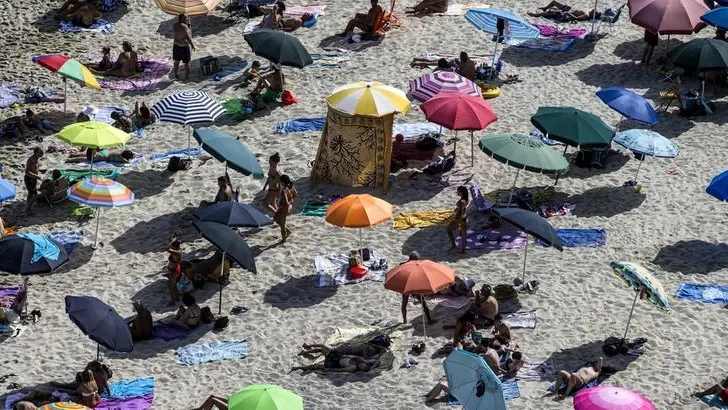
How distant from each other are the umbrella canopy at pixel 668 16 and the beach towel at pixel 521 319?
33.8 ft

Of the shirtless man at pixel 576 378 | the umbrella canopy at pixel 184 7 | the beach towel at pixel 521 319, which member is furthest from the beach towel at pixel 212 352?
the umbrella canopy at pixel 184 7

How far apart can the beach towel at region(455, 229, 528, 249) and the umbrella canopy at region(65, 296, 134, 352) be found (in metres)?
6.81

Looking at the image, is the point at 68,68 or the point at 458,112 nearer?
the point at 458,112

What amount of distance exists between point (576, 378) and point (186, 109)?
10209 mm

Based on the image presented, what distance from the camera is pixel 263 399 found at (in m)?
20.9

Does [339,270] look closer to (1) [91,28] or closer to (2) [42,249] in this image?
(2) [42,249]

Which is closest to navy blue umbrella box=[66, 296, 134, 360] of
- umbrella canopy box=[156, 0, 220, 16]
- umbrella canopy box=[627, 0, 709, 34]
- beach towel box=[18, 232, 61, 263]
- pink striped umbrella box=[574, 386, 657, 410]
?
beach towel box=[18, 232, 61, 263]

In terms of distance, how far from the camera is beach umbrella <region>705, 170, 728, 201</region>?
26.9 m

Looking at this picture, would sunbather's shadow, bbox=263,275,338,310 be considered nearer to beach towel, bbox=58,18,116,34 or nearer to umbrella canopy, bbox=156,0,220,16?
umbrella canopy, bbox=156,0,220,16

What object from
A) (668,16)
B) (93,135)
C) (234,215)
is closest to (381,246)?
(234,215)

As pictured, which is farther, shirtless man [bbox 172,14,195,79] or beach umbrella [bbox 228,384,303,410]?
shirtless man [bbox 172,14,195,79]

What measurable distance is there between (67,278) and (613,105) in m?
11.0

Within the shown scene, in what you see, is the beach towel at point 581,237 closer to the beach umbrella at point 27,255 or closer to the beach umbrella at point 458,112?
the beach umbrella at point 458,112

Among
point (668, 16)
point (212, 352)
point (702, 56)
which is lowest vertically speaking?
point (212, 352)
